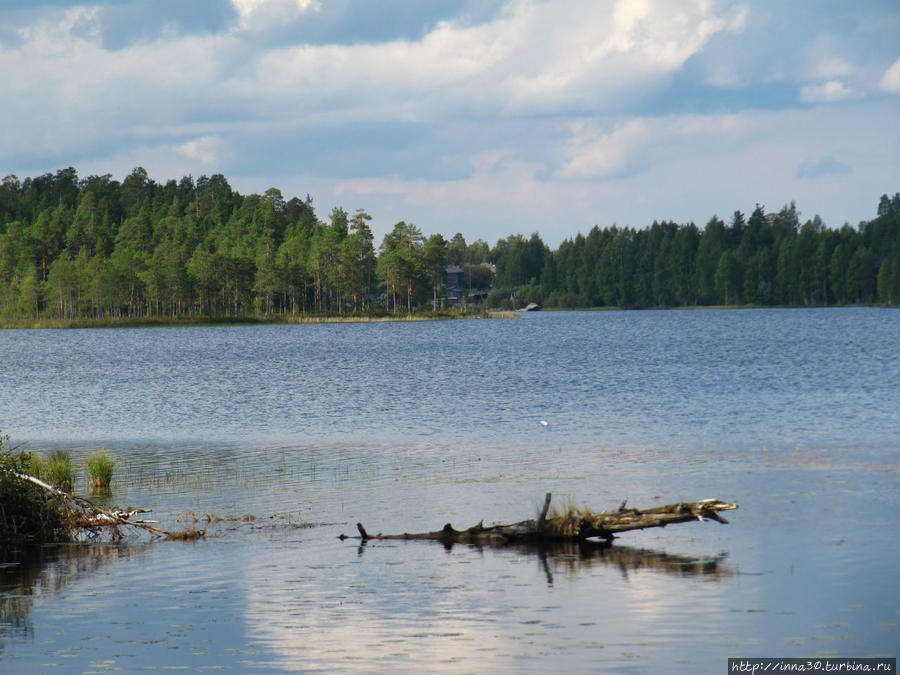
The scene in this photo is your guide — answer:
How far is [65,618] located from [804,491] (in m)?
17.6

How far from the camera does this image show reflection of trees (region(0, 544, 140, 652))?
15.2m

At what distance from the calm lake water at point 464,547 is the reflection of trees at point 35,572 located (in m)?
0.08

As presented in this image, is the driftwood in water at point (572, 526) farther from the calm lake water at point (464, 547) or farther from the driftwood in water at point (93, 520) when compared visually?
the driftwood in water at point (93, 520)

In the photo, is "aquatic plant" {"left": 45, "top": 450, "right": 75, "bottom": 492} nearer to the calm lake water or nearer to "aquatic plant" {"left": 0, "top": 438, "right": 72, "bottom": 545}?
the calm lake water

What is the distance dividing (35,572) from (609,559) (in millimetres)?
10533

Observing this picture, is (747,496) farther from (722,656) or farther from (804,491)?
(722,656)

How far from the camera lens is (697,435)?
37094 millimetres

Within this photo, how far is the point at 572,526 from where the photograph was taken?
64.0ft

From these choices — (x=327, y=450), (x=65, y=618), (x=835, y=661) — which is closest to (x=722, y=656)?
(x=835, y=661)

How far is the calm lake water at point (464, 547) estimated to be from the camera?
13797 mm

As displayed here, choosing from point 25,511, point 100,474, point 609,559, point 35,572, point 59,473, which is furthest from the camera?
point 100,474

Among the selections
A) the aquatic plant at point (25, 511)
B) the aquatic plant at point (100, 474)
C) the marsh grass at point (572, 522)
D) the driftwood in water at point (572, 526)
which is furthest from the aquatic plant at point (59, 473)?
the marsh grass at point (572, 522)

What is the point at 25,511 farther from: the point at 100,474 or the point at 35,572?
the point at 100,474

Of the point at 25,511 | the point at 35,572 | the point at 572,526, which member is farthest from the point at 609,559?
the point at 25,511
